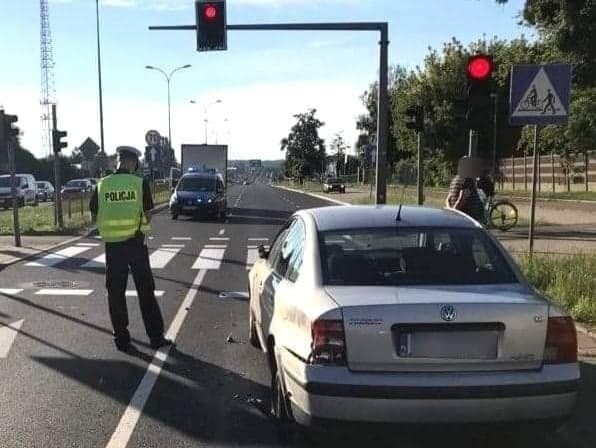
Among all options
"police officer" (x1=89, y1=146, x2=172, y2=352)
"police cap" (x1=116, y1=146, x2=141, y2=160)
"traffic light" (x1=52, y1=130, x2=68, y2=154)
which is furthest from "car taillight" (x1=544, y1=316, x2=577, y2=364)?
"traffic light" (x1=52, y1=130, x2=68, y2=154)

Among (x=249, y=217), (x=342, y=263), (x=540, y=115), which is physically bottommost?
(x=249, y=217)

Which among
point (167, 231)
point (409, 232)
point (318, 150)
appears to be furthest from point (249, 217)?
point (318, 150)

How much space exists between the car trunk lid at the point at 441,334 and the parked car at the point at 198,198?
2486 cm

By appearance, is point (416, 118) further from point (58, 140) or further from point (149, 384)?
point (149, 384)

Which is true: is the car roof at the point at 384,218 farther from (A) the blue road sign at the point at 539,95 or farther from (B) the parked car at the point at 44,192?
(B) the parked car at the point at 44,192

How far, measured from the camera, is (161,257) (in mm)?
15648

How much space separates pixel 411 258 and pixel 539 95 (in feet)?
18.3

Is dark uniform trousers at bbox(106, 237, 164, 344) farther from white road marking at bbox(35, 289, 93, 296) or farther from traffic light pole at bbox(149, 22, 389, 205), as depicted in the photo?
traffic light pole at bbox(149, 22, 389, 205)

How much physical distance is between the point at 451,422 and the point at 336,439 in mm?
1076

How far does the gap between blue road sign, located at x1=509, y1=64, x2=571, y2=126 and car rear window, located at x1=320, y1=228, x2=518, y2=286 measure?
5.04m

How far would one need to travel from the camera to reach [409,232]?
199 inches

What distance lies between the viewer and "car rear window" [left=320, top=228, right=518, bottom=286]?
4.63 metres

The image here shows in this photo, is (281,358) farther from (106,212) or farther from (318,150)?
(318,150)

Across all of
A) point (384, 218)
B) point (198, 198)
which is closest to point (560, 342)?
point (384, 218)
